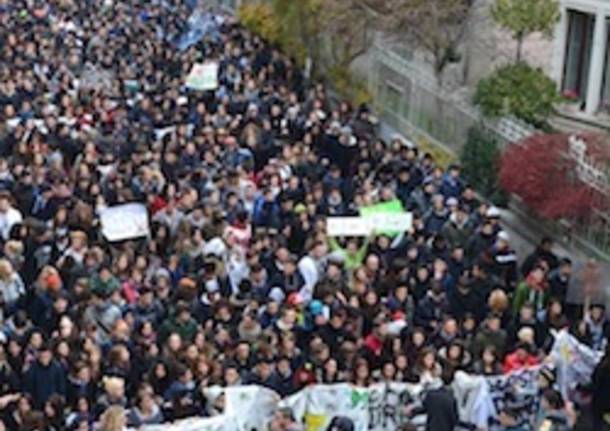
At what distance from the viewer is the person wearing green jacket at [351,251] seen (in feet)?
66.0

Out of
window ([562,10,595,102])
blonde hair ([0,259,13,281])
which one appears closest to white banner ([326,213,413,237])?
blonde hair ([0,259,13,281])

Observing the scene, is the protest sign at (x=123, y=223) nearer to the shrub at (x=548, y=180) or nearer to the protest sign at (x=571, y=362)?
the shrub at (x=548, y=180)

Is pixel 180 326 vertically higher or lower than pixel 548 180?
higher

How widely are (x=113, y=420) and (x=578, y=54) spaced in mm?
15952

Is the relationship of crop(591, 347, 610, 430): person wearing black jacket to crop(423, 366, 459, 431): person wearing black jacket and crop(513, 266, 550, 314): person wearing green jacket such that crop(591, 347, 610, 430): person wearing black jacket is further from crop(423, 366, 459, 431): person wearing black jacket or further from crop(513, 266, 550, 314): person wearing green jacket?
crop(513, 266, 550, 314): person wearing green jacket

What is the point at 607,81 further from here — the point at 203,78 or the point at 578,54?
the point at 203,78

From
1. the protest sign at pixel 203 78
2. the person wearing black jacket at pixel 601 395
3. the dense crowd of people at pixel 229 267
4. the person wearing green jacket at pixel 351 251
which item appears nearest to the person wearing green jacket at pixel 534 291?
the dense crowd of people at pixel 229 267

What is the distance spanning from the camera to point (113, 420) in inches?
590

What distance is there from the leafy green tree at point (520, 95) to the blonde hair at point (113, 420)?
12862mm

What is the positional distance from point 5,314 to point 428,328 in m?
4.65

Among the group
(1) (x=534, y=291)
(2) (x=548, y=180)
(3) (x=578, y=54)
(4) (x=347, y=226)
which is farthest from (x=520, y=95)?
(1) (x=534, y=291)

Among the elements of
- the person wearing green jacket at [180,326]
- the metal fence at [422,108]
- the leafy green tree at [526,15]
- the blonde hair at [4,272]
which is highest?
the leafy green tree at [526,15]

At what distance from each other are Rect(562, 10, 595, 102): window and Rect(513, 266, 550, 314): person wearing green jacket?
9386 millimetres

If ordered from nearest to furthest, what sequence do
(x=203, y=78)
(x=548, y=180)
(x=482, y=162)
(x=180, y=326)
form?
(x=180, y=326), (x=548, y=180), (x=482, y=162), (x=203, y=78)
